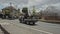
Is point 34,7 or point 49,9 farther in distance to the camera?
point 34,7

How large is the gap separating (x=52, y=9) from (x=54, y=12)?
263 centimetres

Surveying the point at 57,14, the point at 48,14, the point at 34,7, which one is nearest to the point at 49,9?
the point at 48,14

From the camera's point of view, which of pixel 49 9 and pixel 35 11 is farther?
pixel 35 11

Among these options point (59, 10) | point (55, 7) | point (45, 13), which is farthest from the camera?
point (45, 13)

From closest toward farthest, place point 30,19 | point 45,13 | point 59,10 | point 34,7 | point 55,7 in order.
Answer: point 30,19
point 59,10
point 55,7
point 45,13
point 34,7

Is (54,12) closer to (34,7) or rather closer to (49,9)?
(49,9)

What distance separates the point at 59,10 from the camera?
5484cm

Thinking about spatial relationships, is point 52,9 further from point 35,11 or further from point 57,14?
point 35,11

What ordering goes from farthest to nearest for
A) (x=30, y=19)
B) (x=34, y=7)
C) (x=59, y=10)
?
(x=34, y=7), (x=59, y=10), (x=30, y=19)

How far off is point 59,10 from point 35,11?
3280 centimetres

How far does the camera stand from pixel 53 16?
57.3m

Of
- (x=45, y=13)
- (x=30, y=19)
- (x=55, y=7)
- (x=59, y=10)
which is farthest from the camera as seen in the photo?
(x=45, y=13)

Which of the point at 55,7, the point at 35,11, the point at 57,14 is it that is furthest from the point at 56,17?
the point at 35,11

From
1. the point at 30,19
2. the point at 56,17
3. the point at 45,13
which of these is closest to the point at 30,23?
the point at 30,19
